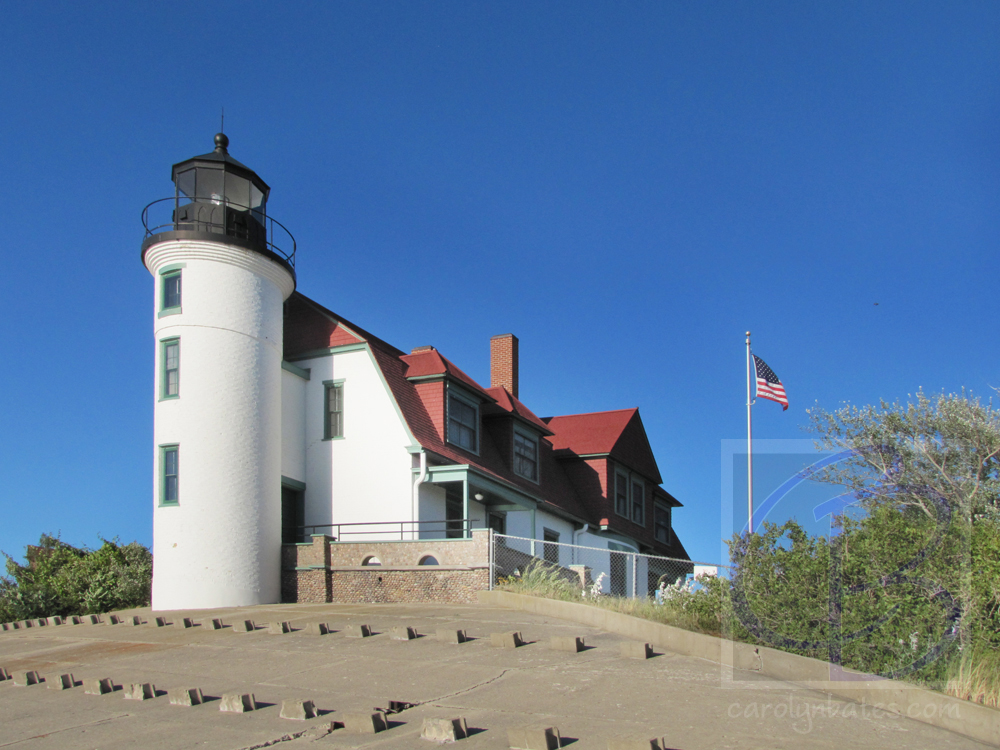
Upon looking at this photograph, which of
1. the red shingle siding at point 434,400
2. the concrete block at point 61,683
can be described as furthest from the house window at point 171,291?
the concrete block at point 61,683

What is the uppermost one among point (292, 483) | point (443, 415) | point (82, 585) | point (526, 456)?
point (443, 415)

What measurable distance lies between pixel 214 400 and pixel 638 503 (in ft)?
56.9

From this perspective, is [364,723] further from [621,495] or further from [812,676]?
[621,495]

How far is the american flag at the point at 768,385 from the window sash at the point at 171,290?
14.8 meters

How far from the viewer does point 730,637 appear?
40.0 ft

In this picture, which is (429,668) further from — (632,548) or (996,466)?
(632,548)

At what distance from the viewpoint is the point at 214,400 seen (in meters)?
21.9

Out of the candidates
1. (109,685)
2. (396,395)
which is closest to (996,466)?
(396,395)

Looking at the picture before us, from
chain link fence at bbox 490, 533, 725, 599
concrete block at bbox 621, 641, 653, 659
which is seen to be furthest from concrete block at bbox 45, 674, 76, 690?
chain link fence at bbox 490, 533, 725, 599

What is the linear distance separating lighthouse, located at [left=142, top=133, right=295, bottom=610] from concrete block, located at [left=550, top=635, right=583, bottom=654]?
10.8 metres

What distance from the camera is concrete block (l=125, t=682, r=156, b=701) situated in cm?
1080

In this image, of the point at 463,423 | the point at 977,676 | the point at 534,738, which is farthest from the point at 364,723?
the point at 463,423

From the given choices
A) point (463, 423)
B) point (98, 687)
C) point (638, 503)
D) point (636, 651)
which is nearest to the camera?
point (98, 687)

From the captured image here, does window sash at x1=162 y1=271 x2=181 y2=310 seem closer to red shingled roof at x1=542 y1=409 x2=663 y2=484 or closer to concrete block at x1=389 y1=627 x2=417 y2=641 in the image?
concrete block at x1=389 y1=627 x2=417 y2=641
